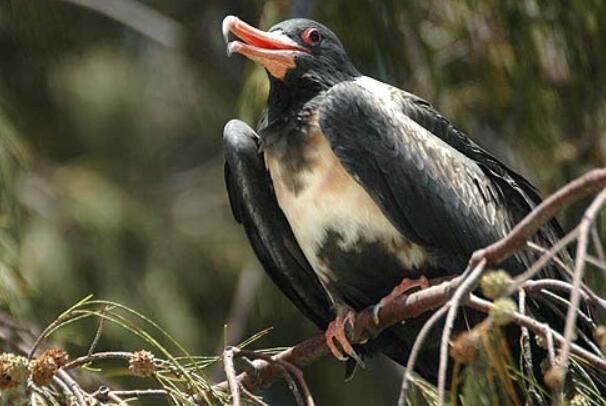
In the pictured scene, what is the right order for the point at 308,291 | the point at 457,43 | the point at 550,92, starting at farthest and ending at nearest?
the point at 457,43
the point at 550,92
the point at 308,291

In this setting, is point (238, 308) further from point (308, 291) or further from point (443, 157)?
point (443, 157)

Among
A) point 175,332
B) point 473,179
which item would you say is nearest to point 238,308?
point 175,332

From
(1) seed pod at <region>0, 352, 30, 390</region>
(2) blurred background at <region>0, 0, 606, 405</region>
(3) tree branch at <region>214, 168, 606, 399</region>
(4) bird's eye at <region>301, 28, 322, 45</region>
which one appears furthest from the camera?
(2) blurred background at <region>0, 0, 606, 405</region>

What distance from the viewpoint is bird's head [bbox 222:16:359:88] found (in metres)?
3.95

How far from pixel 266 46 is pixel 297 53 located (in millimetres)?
81

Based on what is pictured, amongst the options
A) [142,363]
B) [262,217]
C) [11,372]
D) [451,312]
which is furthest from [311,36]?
[451,312]

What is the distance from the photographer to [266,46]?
4.02m

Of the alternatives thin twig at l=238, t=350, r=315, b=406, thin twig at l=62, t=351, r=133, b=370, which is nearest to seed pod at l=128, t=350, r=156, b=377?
thin twig at l=62, t=351, r=133, b=370

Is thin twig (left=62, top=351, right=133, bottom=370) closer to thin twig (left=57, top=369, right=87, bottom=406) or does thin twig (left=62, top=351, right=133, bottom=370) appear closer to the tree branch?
thin twig (left=57, top=369, right=87, bottom=406)

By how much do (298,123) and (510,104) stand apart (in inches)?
43.3

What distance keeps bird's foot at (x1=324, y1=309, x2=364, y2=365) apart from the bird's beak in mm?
634

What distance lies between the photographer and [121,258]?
21.0 ft

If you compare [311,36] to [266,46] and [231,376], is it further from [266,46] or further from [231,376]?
[231,376]

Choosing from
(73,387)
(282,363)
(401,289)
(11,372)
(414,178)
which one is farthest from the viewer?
(414,178)
